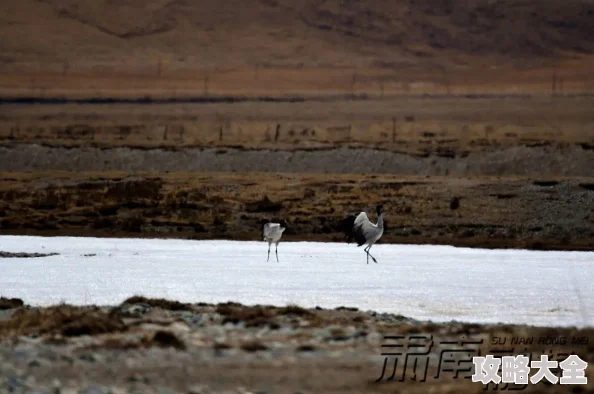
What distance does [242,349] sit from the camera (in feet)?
37.9

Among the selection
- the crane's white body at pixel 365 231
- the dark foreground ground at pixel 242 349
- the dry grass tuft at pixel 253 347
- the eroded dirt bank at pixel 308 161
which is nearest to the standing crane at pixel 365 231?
the crane's white body at pixel 365 231

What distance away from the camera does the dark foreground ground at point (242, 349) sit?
32.6ft

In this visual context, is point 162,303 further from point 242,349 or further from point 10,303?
point 242,349

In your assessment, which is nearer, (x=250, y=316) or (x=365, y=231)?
(x=250, y=316)

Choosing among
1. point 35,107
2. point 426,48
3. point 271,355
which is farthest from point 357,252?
point 426,48

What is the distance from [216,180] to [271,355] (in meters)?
30.2

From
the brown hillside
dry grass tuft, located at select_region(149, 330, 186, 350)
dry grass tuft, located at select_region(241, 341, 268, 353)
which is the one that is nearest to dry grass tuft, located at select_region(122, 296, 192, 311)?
dry grass tuft, located at select_region(149, 330, 186, 350)

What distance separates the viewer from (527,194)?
35.9 metres

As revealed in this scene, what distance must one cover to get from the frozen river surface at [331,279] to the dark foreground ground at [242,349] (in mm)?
1750

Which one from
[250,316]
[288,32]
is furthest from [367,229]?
[288,32]

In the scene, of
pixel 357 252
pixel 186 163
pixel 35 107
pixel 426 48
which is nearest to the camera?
pixel 357 252

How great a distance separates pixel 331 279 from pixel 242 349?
7812mm

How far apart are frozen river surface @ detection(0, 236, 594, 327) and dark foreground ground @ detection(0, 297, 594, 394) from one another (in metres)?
1.75

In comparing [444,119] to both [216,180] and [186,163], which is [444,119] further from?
[216,180]
